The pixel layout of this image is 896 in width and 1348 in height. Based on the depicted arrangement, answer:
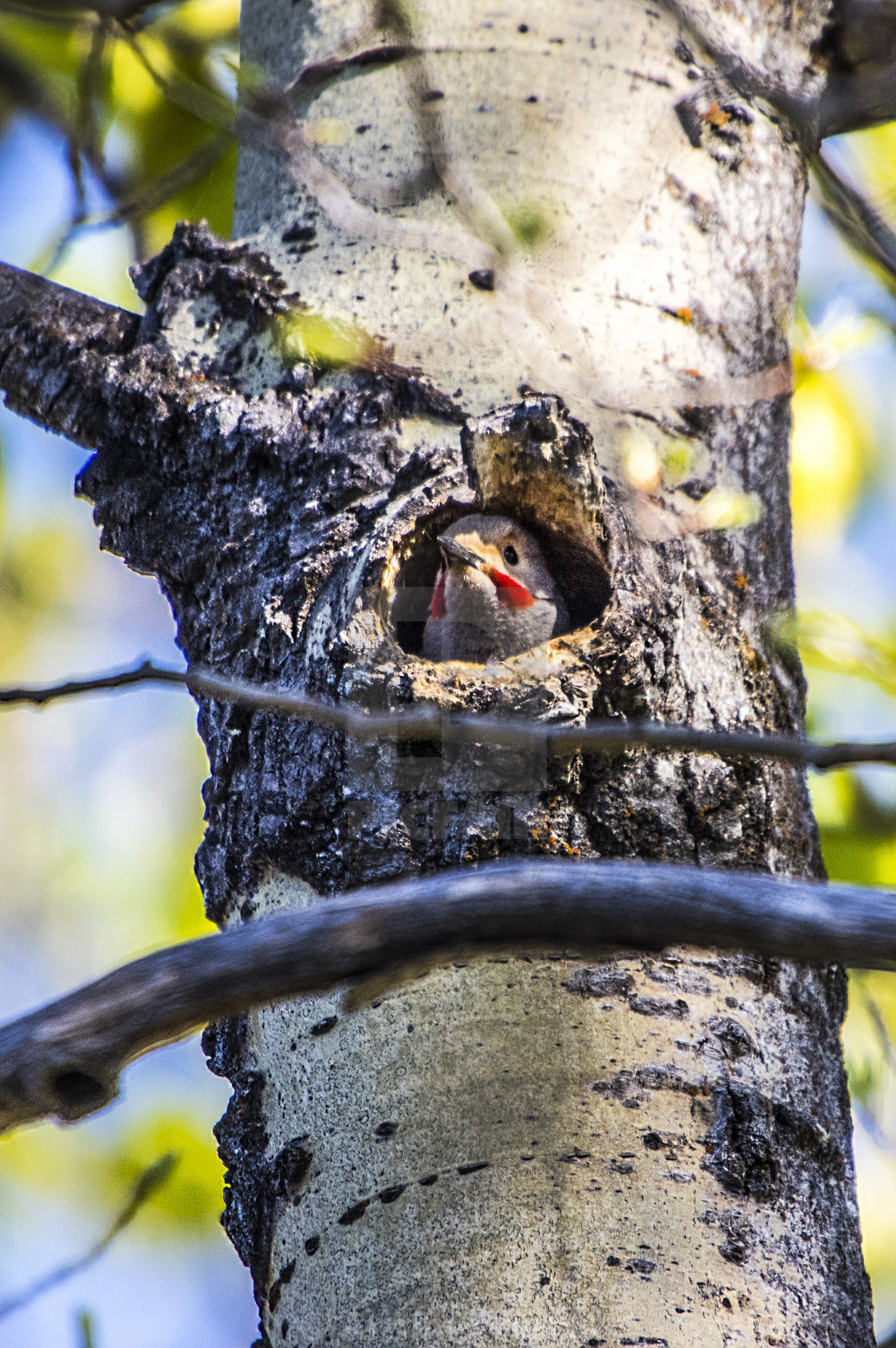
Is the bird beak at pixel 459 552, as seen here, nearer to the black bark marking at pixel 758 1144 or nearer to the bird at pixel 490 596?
the bird at pixel 490 596

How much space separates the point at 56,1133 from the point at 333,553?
2280 millimetres

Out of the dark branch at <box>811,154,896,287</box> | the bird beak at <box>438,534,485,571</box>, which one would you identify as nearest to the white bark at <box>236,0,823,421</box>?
the bird beak at <box>438,534,485,571</box>

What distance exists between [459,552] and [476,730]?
0.86m

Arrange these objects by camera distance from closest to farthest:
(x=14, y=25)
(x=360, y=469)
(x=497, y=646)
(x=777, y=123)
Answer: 1. (x=360, y=469)
2. (x=777, y=123)
3. (x=497, y=646)
4. (x=14, y=25)

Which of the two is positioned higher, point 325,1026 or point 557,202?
point 557,202

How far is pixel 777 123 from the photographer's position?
225 centimetres

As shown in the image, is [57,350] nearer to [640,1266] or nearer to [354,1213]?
[354,1213]

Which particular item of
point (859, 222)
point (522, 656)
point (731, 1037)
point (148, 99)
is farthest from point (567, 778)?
point (148, 99)

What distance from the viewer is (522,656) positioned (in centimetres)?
161

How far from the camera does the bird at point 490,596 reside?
196cm

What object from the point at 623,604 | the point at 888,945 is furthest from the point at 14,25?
the point at 888,945

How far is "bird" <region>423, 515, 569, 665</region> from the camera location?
1959 mm

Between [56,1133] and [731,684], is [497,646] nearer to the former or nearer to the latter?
[731,684]

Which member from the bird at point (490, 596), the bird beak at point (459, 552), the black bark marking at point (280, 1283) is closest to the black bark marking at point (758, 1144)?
the black bark marking at point (280, 1283)
